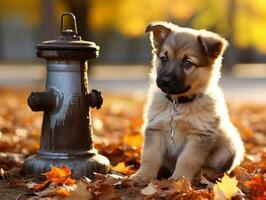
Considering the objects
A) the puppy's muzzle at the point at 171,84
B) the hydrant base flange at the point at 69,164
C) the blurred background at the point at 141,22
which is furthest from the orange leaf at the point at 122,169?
the blurred background at the point at 141,22

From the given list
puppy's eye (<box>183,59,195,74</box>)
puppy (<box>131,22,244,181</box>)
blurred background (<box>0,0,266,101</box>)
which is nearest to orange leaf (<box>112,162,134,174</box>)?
puppy (<box>131,22,244,181</box>)

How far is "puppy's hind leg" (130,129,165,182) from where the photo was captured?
5531mm

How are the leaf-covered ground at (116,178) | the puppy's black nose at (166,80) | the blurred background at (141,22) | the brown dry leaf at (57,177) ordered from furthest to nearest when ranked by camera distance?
the blurred background at (141,22) < the puppy's black nose at (166,80) < the brown dry leaf at (57,177) < the leaf-covered ground at (116,178)

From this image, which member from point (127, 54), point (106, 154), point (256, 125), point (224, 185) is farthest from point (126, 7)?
point (224, 185)

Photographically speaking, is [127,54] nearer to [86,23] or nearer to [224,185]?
[86,23]

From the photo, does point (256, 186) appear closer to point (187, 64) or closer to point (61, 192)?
point (187, 64)

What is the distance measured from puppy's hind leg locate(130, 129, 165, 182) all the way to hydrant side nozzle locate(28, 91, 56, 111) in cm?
86

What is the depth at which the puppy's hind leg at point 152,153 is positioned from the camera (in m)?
5.53

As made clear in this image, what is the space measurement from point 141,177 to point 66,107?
0.90 meters

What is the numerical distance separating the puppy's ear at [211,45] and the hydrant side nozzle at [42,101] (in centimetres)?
135

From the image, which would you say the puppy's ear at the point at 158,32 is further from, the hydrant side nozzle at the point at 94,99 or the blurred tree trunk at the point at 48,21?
the blurred tree trunk at the point at 48,21

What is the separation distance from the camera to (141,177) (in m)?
5.44

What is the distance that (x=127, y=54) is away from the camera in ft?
147

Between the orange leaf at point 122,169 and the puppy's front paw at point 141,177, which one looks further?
the orange leaf at point 122,169
